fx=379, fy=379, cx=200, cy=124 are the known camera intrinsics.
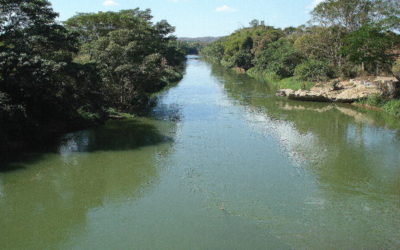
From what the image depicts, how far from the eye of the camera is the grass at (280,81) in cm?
3833

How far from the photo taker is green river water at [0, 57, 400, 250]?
1134 cm

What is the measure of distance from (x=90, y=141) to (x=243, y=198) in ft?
34.0

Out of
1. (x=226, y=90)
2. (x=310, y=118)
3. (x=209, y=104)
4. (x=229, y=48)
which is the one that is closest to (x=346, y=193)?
(x=310, y=118)

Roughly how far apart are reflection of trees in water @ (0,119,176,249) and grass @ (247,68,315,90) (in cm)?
2021

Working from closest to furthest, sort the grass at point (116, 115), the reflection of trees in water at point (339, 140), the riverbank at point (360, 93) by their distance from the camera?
the reflection of trees in water at point (339, 140) < the grass at point (116, 115) < the riverbank at point (360, 93)

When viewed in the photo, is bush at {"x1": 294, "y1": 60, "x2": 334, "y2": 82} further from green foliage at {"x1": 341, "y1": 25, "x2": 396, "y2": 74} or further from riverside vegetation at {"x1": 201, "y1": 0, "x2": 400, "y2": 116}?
green foliage at {"x1": 341, "y1": 25, "x2": 396, "y2": 74}

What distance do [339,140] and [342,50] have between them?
1492 centimetres

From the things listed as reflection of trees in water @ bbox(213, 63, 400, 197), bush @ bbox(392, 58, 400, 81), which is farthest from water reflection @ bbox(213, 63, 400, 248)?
bush @ bbox(392, 58, 400, 81)

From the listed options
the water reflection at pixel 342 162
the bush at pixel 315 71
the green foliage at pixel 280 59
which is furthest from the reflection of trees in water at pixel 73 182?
the green foliage at pixel 280 59

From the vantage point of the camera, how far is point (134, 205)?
13469mm

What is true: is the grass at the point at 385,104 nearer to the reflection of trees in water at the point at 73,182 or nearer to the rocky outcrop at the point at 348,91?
the rocky outcrop at the point at 348,91

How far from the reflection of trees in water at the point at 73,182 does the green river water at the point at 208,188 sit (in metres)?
0.05

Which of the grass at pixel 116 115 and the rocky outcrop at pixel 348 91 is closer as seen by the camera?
the grass at pixel 116 115

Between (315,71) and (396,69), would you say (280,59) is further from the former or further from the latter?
(396,69)
